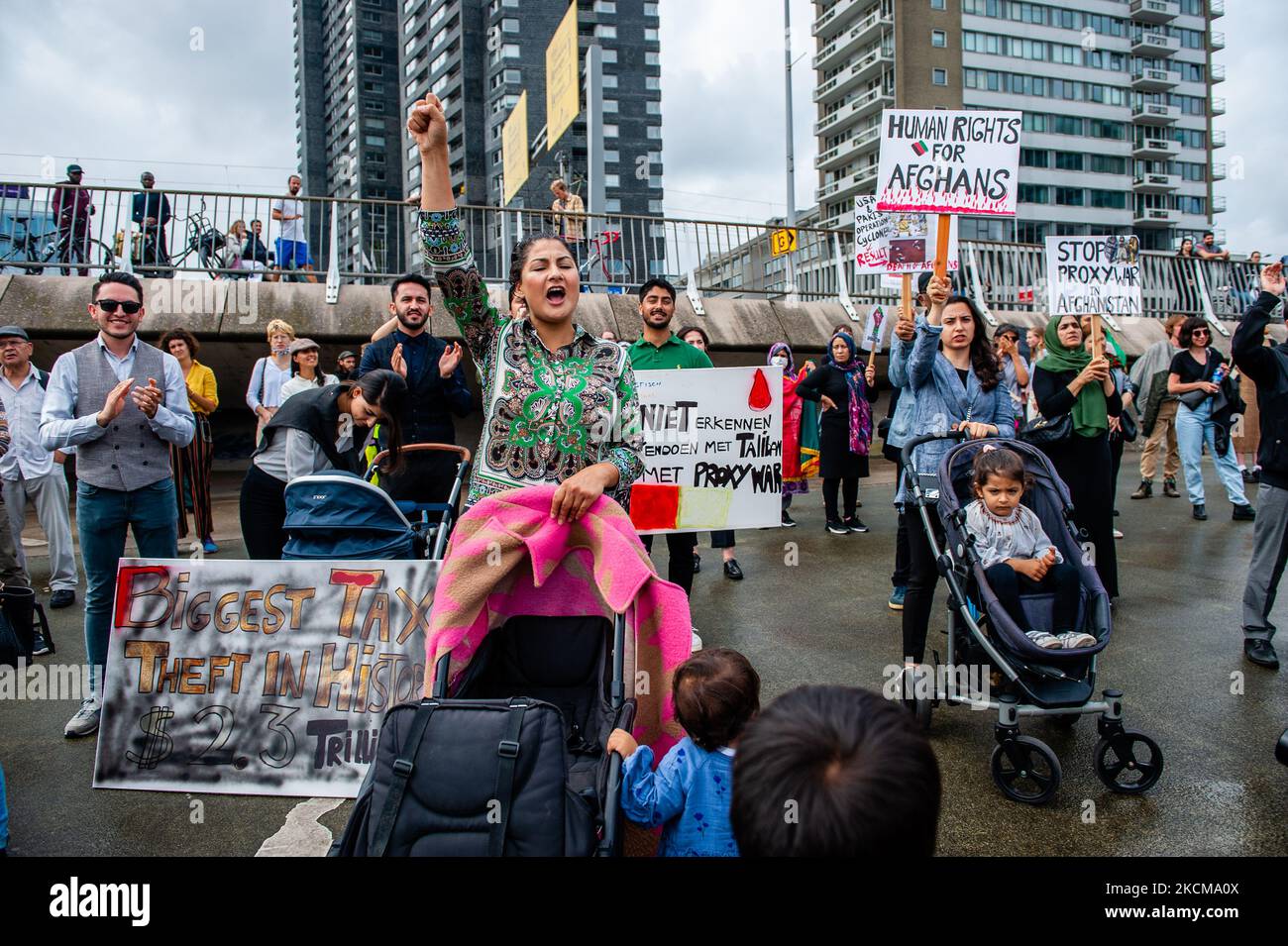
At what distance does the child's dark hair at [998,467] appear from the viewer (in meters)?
3.63

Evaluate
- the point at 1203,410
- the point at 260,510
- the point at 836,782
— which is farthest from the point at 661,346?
the point at 1203,410

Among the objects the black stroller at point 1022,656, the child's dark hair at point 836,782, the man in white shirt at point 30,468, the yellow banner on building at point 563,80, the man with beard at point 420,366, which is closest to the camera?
the child's dark hair at point 836,782

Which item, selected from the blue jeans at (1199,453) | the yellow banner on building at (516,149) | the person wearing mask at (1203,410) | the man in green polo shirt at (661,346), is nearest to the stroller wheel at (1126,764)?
→ the man in green polo shirt at (661,346)

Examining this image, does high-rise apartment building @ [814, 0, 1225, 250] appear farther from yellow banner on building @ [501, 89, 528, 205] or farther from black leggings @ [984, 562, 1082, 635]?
black leggings @ [984, 562, 1082, 635]

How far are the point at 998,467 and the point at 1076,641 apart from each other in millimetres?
838

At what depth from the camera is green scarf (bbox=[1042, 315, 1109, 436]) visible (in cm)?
525

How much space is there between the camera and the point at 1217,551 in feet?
23.6

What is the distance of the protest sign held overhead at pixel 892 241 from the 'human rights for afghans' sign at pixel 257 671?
3.91 meters

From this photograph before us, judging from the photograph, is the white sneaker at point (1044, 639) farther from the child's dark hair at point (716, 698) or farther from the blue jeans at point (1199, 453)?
the blue jeans at point (1199, 453)

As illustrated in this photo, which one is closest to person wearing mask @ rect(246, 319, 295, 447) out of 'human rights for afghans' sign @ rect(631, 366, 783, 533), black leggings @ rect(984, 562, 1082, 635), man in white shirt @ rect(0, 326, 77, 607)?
man in white shirt @ rect(0, 326, 77, 607)

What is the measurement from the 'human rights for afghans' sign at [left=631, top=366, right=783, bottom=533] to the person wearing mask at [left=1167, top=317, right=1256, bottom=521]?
5.46 m

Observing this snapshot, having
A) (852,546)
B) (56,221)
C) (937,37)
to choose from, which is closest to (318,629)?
(852,546)
